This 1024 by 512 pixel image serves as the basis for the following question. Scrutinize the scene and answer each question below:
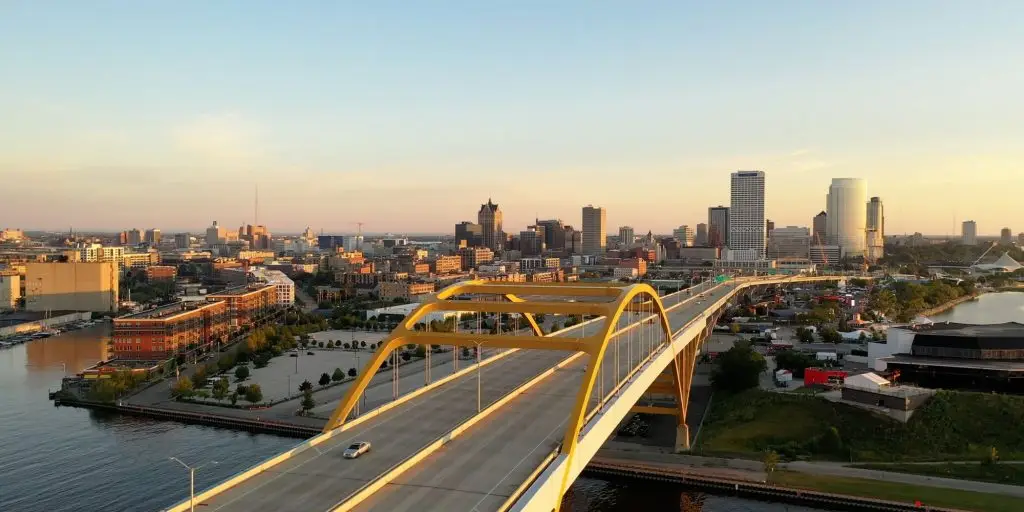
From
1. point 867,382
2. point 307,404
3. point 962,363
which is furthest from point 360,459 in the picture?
point 962,363

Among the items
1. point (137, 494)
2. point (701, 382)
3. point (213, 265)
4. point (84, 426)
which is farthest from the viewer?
point (213, 265)

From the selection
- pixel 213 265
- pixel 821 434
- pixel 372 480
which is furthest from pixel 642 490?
pixel 213 265

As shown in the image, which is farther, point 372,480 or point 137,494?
point 137,494

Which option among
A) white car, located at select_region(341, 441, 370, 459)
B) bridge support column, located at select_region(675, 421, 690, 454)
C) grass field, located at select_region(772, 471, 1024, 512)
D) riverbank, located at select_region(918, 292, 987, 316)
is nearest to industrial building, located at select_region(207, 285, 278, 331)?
bridge support column, located at select_region(675, 421, 690, 454)

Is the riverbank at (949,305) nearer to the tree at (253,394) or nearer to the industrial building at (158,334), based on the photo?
the tree at (253,394)

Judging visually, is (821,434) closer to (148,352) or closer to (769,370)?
(769,370)

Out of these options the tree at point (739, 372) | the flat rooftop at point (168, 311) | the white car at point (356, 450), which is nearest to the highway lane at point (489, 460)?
the white car at point (356, 450)
